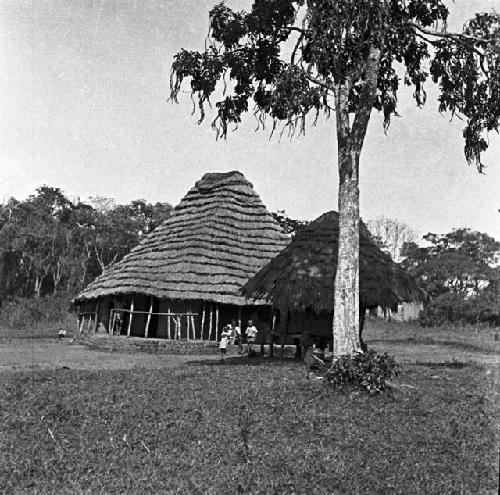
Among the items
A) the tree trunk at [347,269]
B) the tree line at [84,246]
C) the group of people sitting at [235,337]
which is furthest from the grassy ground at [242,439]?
the tree line at [84,246]

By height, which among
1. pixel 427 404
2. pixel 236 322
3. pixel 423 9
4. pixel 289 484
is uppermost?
pixel 423 9

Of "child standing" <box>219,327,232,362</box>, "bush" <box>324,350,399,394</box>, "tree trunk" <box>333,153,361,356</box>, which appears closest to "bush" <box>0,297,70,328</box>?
"child standing" <box>219,327,232,362</box>

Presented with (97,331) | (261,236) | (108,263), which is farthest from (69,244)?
(261,236)

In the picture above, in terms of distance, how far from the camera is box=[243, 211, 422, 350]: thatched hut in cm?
1495

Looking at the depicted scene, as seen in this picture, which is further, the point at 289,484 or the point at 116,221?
the point at 116,221

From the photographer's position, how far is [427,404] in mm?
8320

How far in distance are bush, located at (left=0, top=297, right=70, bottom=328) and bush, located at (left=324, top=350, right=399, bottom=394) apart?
3103 centimetres

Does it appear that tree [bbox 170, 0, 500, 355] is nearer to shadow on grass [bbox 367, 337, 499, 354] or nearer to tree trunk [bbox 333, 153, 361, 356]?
tree trunk [bbox 333, 153, 361, 356]

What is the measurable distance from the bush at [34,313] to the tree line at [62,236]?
25.9 ft

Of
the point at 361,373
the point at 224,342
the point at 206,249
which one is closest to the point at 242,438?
the point at 361,373

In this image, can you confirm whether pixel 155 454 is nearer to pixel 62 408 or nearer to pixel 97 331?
pixel 62 408

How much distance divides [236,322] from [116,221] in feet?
95.7

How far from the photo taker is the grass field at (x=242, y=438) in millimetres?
4965

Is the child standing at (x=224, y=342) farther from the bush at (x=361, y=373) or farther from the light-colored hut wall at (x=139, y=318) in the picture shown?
the bush at (x=361, y=373)
